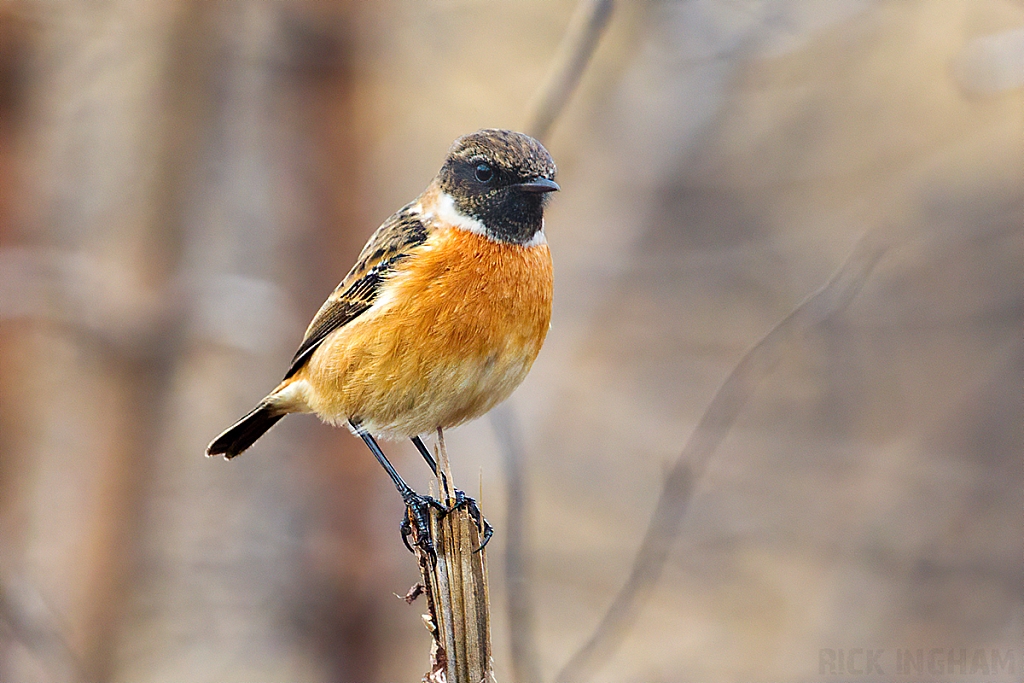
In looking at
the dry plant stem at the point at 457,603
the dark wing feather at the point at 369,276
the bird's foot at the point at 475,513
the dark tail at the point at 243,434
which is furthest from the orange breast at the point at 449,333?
the dark tail at the point at 243,434

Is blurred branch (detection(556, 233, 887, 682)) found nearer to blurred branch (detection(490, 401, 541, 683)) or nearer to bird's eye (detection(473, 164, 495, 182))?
blurred branch (detection(490, 401, 541, 683))

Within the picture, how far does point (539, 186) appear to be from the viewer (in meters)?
3.95

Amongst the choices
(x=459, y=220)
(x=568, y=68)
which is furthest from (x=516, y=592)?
(x=568, y=68)

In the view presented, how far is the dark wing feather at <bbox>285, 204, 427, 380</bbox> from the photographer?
422cm

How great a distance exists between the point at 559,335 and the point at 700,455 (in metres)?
3.99

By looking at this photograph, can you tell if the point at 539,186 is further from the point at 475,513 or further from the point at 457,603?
the point at 457,603

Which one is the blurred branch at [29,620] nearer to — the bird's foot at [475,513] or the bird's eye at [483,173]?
the bird's foot at [475,513]

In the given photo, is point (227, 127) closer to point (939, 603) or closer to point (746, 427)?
point (746, 427)

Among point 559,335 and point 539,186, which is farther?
point 559,335

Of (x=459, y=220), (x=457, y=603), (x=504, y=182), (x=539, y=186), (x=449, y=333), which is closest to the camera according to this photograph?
(x=457, y=603)

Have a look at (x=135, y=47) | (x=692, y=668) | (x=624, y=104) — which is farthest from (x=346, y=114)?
(x=692, y=668)

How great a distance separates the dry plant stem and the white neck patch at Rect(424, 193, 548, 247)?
131 cm

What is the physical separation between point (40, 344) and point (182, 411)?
1455 mm

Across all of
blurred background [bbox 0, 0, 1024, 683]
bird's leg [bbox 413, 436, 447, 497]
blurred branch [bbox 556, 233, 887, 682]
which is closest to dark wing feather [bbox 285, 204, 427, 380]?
bird's leg [bbox 413, 436, 447, 497]
